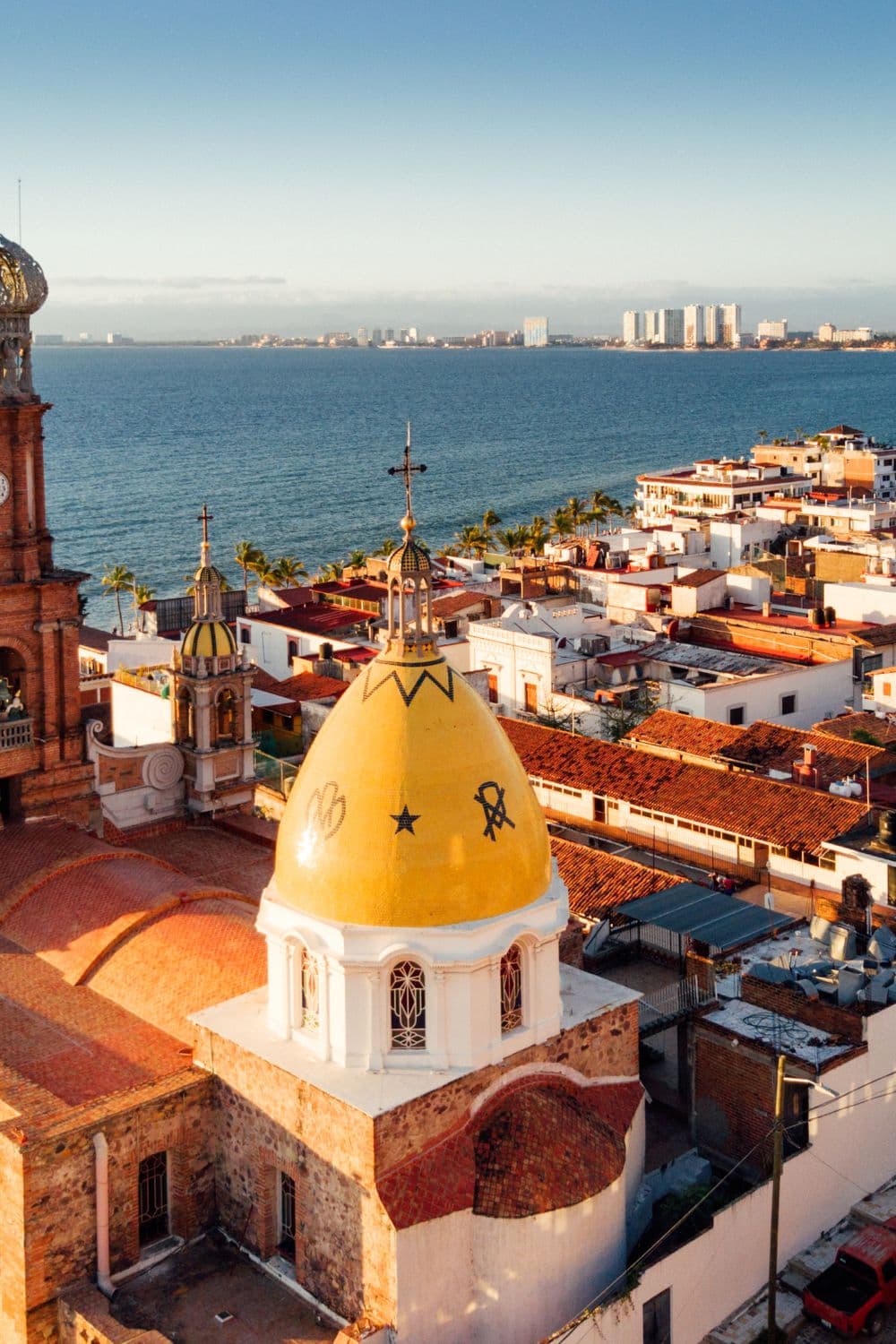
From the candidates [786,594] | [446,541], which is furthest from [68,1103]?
[446,541]

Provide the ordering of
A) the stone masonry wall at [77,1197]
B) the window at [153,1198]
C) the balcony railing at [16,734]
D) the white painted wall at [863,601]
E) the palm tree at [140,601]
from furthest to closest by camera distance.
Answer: the palm tree at [140,601] < the white painted wall at [863,601] < the balcony railing at [16,734] < the window at [153,1198] < the stone masonry wall at [77,1197]

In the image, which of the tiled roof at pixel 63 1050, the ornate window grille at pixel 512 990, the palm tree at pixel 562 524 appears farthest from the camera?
the palm tree at pixel 562 524

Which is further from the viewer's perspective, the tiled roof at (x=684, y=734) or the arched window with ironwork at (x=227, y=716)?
the tiled roof at (x=684, y=734)

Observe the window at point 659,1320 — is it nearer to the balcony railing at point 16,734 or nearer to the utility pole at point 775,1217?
the utility pole at point 775,1217

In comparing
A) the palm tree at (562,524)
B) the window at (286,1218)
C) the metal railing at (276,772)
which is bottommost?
the window at (286,1218)

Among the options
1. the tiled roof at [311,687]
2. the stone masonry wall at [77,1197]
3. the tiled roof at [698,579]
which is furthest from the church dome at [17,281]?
the tiled roof at [698,579]

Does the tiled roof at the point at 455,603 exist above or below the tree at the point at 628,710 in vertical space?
above
